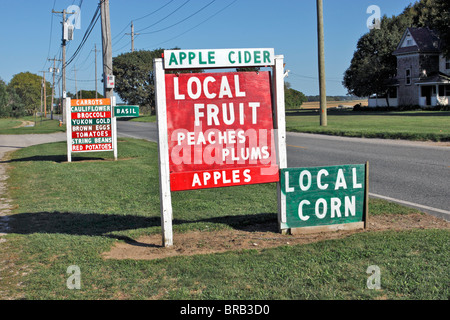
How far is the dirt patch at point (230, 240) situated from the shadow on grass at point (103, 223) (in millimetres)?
168

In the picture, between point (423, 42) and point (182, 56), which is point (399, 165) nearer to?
point (182, 56)

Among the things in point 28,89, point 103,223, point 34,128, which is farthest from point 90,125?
point 28,89

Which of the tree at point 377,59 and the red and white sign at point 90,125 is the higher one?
the tree at point 377,59

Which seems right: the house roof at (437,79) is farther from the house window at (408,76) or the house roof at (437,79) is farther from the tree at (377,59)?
the tree at (377,59)

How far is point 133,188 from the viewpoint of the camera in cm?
996

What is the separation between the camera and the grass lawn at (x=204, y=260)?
13.9 ft

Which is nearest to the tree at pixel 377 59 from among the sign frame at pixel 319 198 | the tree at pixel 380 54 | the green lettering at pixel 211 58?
the tree at pixel 380 54

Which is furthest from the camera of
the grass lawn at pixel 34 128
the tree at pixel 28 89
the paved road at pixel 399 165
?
the tree at pixel 28 89

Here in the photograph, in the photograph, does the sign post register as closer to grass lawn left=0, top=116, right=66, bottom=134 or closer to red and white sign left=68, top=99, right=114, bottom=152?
red and white sign left=68, top=99, right=114, bottom=152

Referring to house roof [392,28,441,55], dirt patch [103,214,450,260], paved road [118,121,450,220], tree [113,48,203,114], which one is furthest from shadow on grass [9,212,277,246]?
tree [113,48,203,114]

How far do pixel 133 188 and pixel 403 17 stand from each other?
64682 millimetres

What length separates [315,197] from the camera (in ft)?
20.0
